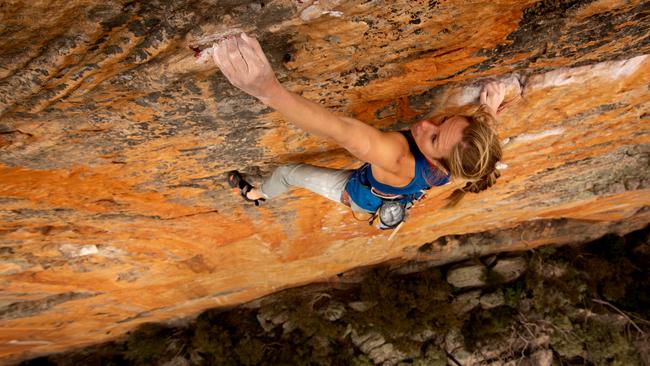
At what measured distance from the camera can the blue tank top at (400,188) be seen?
2271 millimetres

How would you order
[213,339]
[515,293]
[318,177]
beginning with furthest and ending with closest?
[213,339] → [515,293] → [318,177]

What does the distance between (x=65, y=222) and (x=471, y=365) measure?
22.7ft

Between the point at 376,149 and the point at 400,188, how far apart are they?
1.99 ft

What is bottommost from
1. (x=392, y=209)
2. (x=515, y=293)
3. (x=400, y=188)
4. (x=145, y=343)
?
(x=515, y=293)

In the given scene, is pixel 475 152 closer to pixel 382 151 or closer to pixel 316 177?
pixel 382 151

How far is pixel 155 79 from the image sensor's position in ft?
6.41

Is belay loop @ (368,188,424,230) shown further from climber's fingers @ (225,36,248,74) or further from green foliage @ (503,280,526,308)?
green foliage @ (503,280,526,308)

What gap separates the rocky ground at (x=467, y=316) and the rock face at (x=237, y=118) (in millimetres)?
2336

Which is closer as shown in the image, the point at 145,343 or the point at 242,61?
the point at 242,61

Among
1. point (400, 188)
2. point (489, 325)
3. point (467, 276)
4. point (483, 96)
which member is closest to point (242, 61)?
point (400, 188)

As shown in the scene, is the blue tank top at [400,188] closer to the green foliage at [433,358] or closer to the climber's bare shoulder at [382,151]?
the climber's bare shoulder at [382,151]

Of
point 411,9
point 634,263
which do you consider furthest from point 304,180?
point 634,263

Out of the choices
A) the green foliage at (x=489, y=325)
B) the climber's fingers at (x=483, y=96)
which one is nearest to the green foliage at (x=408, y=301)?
the green foliage at (x=489, y=325)

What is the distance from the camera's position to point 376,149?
194cm
